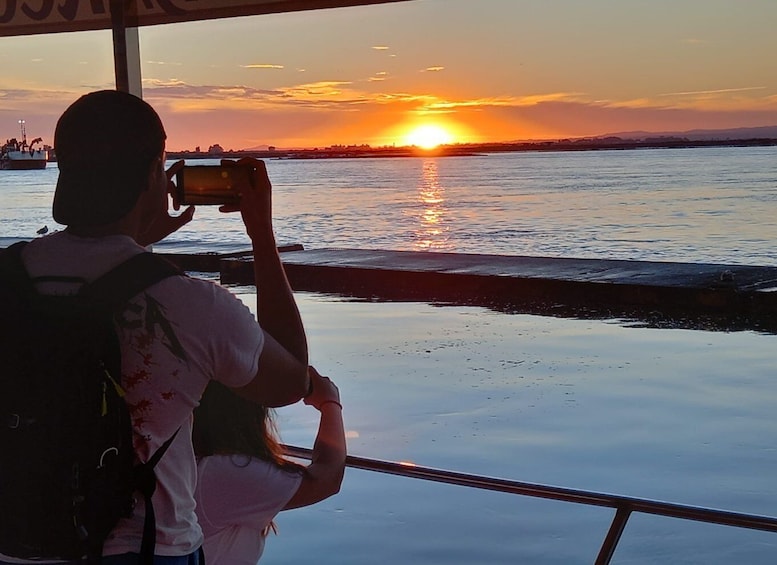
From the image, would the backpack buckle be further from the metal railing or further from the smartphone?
the metal railing

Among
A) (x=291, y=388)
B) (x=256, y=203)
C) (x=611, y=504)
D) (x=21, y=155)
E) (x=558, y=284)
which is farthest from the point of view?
(x=21, y=155)

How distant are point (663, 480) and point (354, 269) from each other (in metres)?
8.85

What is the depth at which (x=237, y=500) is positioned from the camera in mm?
1776

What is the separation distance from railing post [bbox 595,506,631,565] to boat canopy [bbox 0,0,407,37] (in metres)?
1.53

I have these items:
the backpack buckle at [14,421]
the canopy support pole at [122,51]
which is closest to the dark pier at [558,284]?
the canopy support pole at [122,51]

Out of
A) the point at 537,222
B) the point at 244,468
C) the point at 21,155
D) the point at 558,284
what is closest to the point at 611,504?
the point at 244,468

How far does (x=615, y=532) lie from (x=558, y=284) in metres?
11.8

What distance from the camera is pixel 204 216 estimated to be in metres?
50.2

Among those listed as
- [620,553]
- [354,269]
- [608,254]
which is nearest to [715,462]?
[620,553]

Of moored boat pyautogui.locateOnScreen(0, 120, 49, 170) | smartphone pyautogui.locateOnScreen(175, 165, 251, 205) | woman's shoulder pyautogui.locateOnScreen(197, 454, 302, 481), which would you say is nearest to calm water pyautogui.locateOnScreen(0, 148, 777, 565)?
woman's shoulder pyautogui.locateOnScreen(197, 454, 302, 481)

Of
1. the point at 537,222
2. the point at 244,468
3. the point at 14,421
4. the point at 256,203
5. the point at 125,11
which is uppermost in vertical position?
the point at 125,11

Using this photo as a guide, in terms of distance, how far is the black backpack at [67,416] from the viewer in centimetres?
132

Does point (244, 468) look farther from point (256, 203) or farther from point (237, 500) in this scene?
point (256, 203)

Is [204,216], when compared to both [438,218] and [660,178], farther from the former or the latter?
[660,178]
